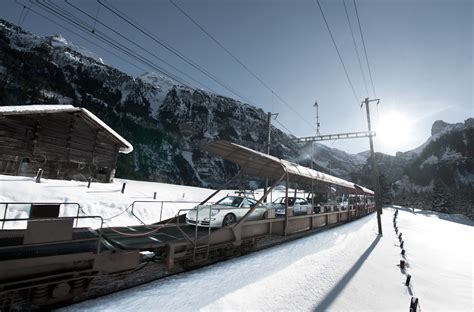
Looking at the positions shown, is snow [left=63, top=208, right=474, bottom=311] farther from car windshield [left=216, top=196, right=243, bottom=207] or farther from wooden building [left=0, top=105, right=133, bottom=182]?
wooden building [left=0, top=105, right=133, bottom=182]

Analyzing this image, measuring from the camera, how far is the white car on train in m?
9.49

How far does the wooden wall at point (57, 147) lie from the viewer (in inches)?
680

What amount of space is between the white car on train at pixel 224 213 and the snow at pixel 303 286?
1602mm

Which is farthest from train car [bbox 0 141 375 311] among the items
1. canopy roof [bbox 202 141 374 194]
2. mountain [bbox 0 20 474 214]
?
mountain [bbox 0 20 474 214]

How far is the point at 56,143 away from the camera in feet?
64.4

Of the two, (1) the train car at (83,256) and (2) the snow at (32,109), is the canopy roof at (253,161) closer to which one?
(1) the train car at (83,256)

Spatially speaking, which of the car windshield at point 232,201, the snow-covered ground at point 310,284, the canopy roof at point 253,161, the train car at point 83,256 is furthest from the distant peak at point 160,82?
the train car at point 83,256

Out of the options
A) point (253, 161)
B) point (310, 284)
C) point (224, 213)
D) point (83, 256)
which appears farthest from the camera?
point (253, 161)

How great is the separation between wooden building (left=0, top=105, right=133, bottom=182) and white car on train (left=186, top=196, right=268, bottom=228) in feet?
52.8

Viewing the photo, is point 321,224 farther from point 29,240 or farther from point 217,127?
point 217,127

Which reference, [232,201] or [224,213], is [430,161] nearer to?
[232,201]

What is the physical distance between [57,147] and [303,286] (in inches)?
861

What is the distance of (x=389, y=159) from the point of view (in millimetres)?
197500

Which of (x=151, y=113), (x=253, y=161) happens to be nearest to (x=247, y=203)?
(x=253, y=161)
